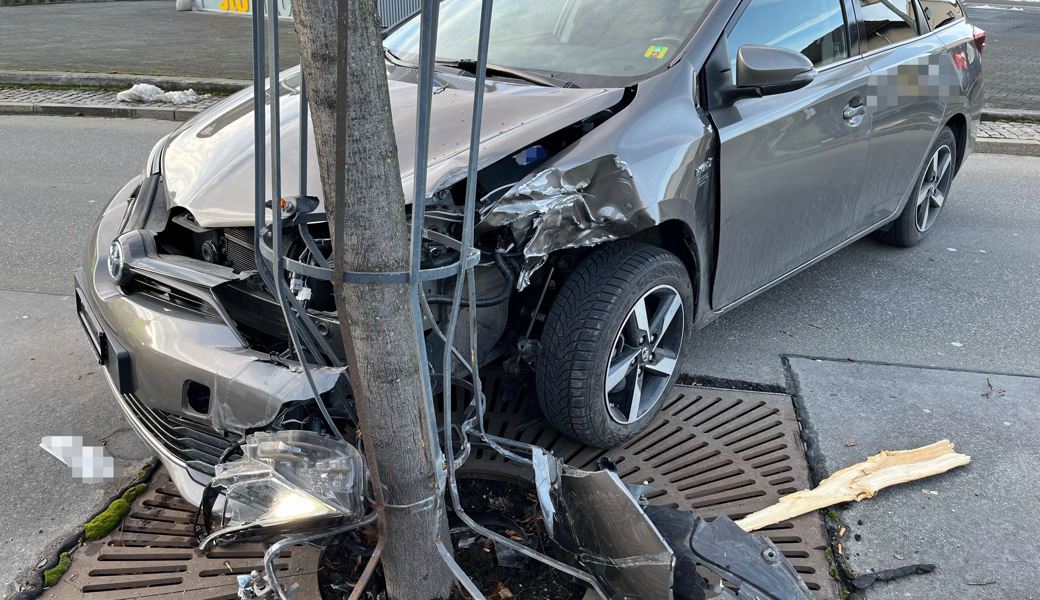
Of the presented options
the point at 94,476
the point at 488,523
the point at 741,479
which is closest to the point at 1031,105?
the point at 741,479

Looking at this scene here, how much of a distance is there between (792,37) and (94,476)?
123 inches

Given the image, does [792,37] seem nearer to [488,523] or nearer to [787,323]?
[787,323]

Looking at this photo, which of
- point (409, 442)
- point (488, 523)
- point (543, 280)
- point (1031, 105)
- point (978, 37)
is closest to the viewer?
point (409, 442)

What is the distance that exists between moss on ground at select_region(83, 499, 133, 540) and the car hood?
94 centimetres

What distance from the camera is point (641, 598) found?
204 centimetres

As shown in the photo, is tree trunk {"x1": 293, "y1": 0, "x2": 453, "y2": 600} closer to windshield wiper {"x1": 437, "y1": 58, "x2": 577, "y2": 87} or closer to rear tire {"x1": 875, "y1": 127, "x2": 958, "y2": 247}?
windshield wiper {"x1": 437, "y1": 58, "x2": 577, "y2": 87}

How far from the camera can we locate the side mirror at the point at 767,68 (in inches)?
114

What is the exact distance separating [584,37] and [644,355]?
1.28 metres

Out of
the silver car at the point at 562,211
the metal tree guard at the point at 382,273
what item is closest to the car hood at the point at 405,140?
the silver car at the point at 562,211

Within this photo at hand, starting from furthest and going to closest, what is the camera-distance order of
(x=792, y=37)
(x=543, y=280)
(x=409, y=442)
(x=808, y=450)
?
(x=792, y=37) → (x=808, y=450) → (x=543, y=280) → (x=409, y=442)

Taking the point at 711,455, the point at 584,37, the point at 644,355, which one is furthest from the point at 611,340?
the point at 584,37

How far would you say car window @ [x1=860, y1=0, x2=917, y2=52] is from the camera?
3867 mm

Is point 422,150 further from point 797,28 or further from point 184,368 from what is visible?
point 797,28

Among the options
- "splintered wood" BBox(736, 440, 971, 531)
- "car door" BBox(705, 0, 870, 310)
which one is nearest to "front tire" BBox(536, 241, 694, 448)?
"car door" BBox(705, 0, 870, 310)
